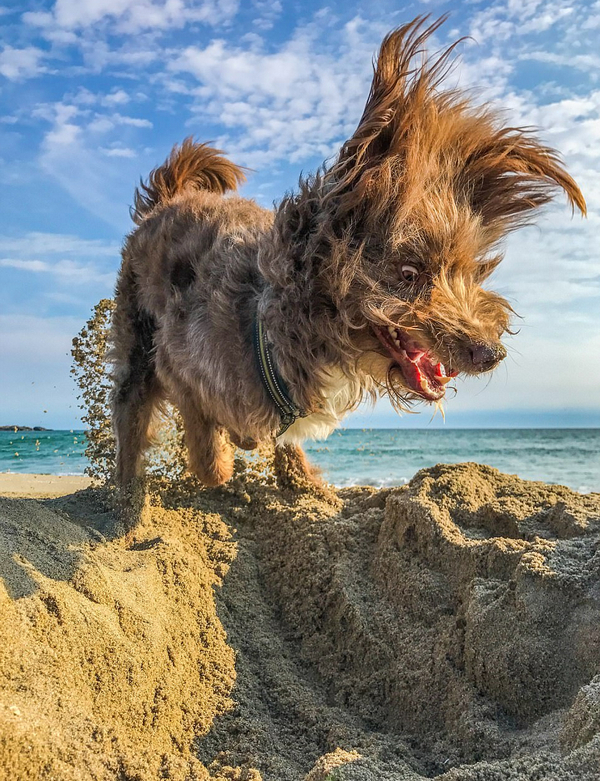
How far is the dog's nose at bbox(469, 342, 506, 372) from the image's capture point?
8.73 ft

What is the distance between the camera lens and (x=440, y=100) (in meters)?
2.76

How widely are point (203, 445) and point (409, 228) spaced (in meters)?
2.23

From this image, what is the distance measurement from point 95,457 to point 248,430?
2340mm

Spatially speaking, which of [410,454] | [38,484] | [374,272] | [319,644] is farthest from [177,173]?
[410,454]

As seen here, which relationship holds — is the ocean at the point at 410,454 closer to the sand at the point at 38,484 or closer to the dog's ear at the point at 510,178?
the sand at the point at 38,484

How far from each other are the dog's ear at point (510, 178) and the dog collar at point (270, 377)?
1.27 meters

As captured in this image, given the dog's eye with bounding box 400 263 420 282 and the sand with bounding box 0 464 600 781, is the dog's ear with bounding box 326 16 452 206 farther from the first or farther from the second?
the sand with bounding box 0 464 600 781

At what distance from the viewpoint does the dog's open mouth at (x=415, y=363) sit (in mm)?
2840

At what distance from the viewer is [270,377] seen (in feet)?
10.8

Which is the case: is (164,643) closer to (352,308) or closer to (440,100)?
(352,308)

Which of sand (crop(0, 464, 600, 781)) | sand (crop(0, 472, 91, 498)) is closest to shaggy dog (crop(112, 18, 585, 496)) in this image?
sand (crop(0, 464, 600, 781))

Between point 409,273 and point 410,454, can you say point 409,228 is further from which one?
point 410,454

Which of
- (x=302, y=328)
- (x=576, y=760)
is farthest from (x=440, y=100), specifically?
(x=576, y=760)

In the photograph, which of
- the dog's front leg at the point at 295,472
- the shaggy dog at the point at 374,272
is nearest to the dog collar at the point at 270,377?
the shaggy dog at the point at 374,272
